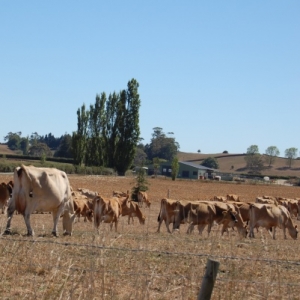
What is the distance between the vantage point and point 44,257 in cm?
988

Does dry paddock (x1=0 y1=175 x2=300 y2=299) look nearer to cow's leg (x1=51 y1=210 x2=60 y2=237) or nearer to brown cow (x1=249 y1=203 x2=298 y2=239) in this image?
cow's leg (x1=51 y1=210 x2=60 y2=237)

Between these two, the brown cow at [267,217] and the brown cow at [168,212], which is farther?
the brown cow at [267,217]

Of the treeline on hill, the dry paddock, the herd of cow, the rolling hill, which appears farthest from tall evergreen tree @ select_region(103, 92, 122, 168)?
the rolling hill

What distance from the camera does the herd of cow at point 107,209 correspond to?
1555 cm

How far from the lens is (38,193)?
15680 mm

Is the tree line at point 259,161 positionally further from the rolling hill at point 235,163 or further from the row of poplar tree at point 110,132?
the row of poplar tree at point 110,132

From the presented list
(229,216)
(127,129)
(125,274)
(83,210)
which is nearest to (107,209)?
(83,210)

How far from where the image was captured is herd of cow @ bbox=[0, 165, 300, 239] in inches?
612

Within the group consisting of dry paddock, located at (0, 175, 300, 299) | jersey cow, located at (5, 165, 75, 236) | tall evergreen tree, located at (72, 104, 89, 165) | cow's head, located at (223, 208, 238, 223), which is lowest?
dry paddock, located at (0, 175, 300, 299)

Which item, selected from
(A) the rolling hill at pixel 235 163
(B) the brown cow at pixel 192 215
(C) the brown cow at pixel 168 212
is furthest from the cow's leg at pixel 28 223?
(A) the rolling hill at pixel 235 163

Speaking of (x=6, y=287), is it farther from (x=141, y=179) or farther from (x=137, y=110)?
(x=137, y=110)

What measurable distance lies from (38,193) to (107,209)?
498 cm

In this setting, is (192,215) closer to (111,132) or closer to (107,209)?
(107,209)

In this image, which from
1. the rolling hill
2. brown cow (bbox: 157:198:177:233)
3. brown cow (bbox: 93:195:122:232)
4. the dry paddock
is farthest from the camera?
the rolling hill
